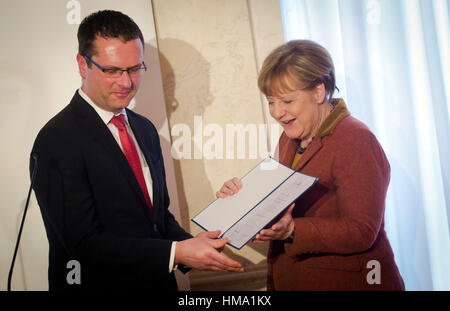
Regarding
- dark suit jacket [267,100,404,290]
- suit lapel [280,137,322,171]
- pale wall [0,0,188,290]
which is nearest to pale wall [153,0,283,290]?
suit lapel [280,137,322,171]

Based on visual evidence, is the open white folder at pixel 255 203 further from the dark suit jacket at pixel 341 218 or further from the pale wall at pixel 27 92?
the pale wall at pixel 27 92

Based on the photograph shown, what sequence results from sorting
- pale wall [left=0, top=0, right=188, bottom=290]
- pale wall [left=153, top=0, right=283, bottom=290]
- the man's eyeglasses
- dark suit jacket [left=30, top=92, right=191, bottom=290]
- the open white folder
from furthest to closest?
pale wall [left=153, top=0, right=283, bottom=290], pale wall [left=0, top=0, right=188, bottom=290], the man's eyeglasses, dark suit jacket [left=30, top=92, right=191, bottom=290], the open white folder

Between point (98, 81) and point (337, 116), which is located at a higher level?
point (98, 81)

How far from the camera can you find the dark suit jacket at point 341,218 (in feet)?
4.74

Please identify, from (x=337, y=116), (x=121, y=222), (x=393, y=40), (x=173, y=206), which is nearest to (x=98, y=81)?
(x=121, y=222)

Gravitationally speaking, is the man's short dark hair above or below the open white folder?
above

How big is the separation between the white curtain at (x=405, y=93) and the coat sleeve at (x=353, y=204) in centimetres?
70

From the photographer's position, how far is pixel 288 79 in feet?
5.25

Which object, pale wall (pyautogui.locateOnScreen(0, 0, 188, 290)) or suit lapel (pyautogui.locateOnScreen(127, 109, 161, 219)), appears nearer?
suit lapel (pyautogui.locateOnScreen(127, 109, 161, 219))

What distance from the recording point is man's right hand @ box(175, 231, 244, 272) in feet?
4.75

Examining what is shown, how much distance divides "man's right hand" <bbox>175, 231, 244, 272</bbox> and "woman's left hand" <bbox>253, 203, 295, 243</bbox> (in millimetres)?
142

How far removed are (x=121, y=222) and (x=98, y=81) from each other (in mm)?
614

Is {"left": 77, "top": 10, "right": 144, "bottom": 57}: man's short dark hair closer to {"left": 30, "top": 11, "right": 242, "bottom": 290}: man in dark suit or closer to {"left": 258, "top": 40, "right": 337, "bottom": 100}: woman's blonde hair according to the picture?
{"left": 30, "top": 11, "right": 242, "bottom": 290}: man in dark suit

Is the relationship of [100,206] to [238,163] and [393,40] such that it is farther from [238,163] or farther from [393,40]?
[393,40]
